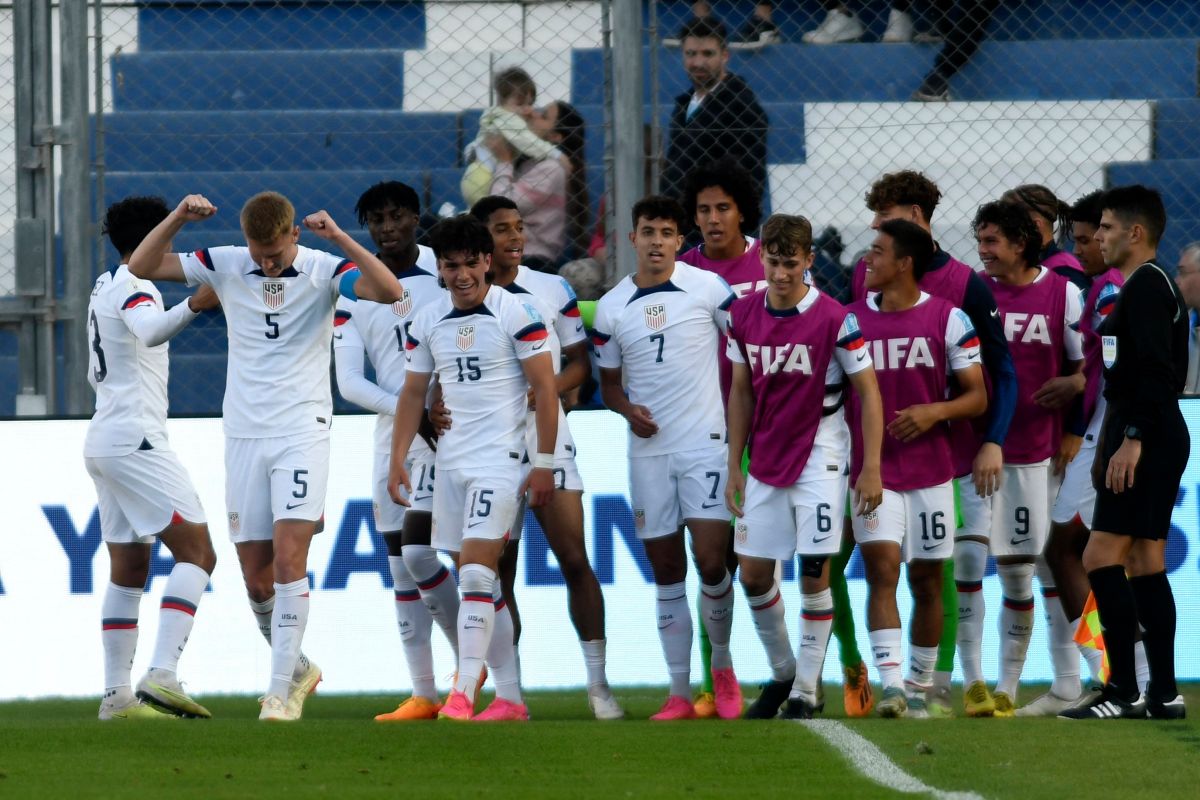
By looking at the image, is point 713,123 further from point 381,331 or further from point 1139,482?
point 1139,482

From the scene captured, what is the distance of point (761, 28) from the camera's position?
11.8 metres

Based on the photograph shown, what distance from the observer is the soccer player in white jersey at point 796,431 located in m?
7.04

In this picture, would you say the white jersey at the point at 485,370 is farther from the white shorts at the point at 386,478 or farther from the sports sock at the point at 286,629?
the sports sock at the point at 286,629

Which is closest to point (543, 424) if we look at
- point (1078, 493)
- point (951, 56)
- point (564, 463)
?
point (564, 463)

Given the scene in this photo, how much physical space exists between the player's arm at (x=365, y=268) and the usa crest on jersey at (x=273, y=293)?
1.10ft

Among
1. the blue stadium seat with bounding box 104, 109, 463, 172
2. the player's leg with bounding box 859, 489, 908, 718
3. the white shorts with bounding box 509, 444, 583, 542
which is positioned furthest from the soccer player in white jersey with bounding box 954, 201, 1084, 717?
the blue stadium seat with bounding box 104, 109, 463, 172

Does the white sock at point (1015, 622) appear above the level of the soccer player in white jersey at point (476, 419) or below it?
below

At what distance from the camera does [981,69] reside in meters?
11.9

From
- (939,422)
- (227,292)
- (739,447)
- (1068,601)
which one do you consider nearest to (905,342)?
(939,422)

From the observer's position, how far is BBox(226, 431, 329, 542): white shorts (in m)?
7.20

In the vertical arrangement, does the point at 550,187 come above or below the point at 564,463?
above

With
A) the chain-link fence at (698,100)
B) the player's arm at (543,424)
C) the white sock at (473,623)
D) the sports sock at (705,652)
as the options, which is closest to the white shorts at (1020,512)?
the sports sock at (705,652)

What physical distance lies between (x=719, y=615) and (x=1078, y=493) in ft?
5.49

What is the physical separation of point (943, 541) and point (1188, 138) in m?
5.38
